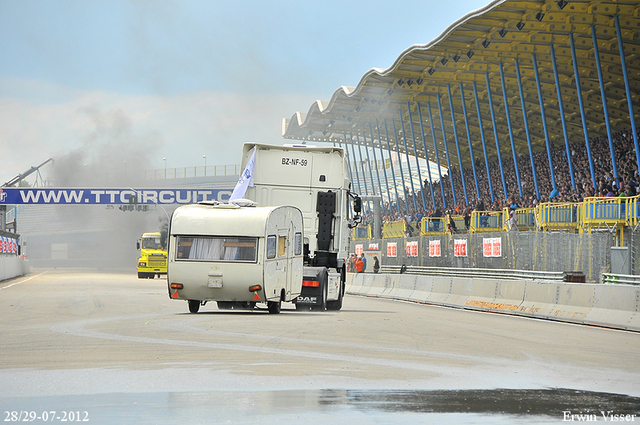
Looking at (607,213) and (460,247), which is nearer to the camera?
(607,213)

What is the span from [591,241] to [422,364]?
14568mm

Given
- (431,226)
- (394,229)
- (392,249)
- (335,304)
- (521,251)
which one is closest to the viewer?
(335,304)

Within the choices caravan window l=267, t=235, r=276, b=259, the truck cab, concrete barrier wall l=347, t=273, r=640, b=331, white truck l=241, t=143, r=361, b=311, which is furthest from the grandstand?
the truck cab

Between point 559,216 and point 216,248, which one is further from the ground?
point 559,216

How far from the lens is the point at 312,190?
21.4m

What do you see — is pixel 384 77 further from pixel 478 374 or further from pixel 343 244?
pixel 478 374

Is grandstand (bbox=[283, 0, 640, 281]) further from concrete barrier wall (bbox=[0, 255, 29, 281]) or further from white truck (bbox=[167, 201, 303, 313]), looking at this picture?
concrete barrier wall (bbox=[0, 255, 29, 281])

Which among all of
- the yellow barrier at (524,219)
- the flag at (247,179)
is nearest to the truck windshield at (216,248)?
the flag at (247,179)

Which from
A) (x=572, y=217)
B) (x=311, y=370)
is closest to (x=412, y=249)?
(x=572, y=217)

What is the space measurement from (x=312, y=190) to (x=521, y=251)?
8531mm

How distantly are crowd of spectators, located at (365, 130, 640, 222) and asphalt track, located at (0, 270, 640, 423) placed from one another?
1492cm

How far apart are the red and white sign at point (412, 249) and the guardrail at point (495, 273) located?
587mm

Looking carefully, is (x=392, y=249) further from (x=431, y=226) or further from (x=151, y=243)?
(x=151, y=243)

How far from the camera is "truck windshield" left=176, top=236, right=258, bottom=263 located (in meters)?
18.3
